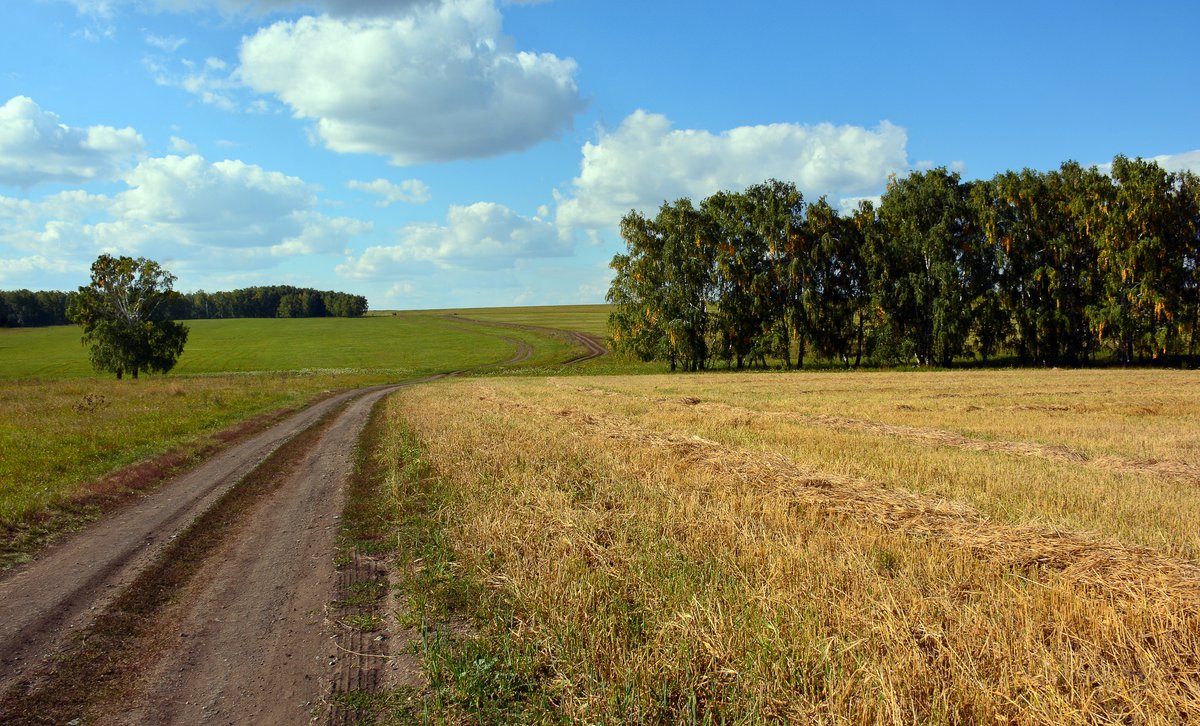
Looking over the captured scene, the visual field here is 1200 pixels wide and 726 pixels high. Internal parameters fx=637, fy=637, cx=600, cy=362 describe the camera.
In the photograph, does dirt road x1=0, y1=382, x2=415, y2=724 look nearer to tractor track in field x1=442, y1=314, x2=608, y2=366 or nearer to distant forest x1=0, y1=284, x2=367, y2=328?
tractor track in field x1=442, y1=314, x2=608, y2=366

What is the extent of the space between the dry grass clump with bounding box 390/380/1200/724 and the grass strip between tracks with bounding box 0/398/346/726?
3.23 metres

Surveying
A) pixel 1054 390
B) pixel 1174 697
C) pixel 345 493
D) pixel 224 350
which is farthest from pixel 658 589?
pixel 224 350

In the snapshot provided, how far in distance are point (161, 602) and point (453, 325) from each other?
121 m

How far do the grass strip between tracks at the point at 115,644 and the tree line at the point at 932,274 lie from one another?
50552 mm

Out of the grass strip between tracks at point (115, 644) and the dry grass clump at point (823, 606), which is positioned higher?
the dry grass clump at point (823, 606)

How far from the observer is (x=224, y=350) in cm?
9412

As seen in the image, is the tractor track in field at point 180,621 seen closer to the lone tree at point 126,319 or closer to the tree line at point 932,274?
the tree line at point 932,274

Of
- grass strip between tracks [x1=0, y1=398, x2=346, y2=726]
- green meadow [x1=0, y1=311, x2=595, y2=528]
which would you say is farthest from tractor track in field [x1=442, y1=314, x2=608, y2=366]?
grass strip between tracks [x1=0, y1=398, x2=346, y2=726]

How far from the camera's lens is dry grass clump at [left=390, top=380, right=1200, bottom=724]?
14.2 ft

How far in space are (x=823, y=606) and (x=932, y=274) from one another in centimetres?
5546

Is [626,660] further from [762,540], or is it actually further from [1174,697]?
[1174,697]

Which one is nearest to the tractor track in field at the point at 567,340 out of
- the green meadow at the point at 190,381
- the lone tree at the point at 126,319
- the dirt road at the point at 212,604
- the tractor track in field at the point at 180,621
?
the green meadow at the point at 190,381

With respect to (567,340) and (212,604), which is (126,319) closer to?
(567,340)

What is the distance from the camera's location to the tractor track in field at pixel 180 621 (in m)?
4.94
